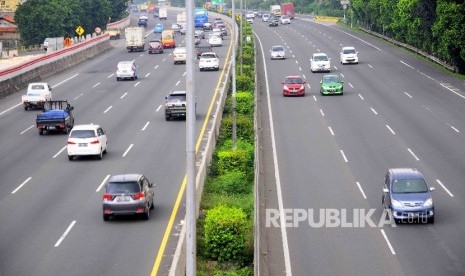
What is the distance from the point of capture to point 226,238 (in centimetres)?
2856

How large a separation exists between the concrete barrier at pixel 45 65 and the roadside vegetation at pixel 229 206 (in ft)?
65.7

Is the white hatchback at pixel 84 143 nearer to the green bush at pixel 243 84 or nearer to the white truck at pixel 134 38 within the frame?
the green bush at pixel 243 84

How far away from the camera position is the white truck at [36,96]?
A: 210 feet

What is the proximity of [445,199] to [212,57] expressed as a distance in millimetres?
49729

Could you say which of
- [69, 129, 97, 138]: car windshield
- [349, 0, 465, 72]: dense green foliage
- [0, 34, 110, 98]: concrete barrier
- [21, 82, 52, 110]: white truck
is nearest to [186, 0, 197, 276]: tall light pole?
[69, 129, 97, 138]: car windshield

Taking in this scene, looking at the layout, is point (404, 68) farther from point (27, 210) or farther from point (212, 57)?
point (27, 210)

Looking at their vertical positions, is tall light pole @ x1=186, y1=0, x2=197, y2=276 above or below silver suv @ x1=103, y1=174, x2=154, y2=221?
above

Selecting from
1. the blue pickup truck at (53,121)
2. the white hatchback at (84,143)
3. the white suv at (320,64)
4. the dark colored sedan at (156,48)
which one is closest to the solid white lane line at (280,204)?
the white hatchback at (84,143)

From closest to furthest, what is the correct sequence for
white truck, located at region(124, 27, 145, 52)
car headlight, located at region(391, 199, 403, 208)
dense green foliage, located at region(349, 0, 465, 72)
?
car headlight, located at region(391, 199, 403, 208)
dense green foliage, located at region(349, 0, 465, 72)
white truck, located at region(124, 27, 145, 52)

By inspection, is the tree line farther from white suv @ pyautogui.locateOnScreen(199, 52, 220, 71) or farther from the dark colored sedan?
white suv @ pyautogui.locateOnScreen(199, 52, 220, 71)

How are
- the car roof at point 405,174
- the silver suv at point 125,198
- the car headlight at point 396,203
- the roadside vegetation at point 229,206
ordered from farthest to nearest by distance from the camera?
1. the car roof at point 405,174
2. the car headlight at point 396,203
3. the silver suv at point 125,198
4. the roadside vegetation at point 229,206

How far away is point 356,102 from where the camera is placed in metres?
65.2

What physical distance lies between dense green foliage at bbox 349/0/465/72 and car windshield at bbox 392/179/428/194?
43553 mm

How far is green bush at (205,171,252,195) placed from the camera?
3822 cm
